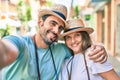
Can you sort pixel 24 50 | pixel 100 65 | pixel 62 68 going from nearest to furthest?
pixel 24 50 < pixel 100 65 < pixel 62 68

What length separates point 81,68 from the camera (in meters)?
2.27

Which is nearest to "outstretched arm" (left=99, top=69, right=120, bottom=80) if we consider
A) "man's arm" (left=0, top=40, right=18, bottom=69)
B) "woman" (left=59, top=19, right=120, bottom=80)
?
"woman" (left=59, top=19, right=120, bottom=80)

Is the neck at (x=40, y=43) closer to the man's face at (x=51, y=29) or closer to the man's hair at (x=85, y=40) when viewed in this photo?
the man's face at (x=51, y=29)

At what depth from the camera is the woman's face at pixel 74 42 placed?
2.38m

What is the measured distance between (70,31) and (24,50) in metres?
0.68

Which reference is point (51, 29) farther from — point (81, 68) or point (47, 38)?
point (81, 68)

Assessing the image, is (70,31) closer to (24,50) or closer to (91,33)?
(91,33)

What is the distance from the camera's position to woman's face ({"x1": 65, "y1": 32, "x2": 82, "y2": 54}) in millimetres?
2383

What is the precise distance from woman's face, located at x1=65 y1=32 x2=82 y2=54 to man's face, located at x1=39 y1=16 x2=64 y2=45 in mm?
159

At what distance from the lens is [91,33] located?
261 cm

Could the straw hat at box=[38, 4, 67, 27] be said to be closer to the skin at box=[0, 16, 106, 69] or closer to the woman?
the skin at box=[0, 16, 106, 69]

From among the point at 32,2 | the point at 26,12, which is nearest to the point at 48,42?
the point at 26,12

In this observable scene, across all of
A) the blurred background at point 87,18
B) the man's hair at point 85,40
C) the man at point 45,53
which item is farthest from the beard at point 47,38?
the blurred background at point 87,18

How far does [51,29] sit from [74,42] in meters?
0.27
